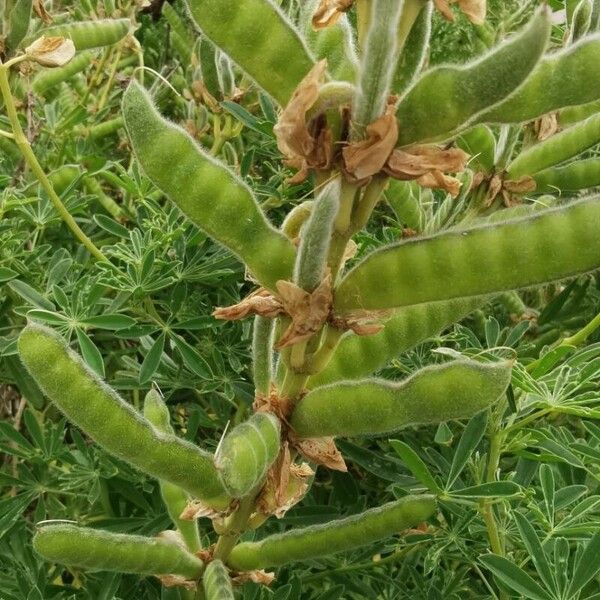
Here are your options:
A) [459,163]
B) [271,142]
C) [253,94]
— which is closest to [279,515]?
[459,163]

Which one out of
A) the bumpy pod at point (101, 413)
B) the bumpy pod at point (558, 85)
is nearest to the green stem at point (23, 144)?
the bumpy pod at point (101, 413)

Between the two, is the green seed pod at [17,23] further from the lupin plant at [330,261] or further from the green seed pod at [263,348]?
the green seed pod at [263,348]

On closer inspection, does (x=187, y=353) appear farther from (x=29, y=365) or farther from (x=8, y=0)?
(x=8, y=0)

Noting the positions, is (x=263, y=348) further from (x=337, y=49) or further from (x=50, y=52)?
(x=50, y=52)

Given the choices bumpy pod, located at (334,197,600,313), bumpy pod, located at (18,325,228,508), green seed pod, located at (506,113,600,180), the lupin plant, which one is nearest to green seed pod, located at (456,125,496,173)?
green seed pod, located at (506,113,600,180)

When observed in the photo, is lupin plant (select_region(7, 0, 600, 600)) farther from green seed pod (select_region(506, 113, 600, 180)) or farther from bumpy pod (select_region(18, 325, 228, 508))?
→ green seed pod (select_region(506, 113, 600, 180))

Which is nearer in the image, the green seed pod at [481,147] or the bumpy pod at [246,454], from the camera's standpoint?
the bumpy pod at [246,454]
